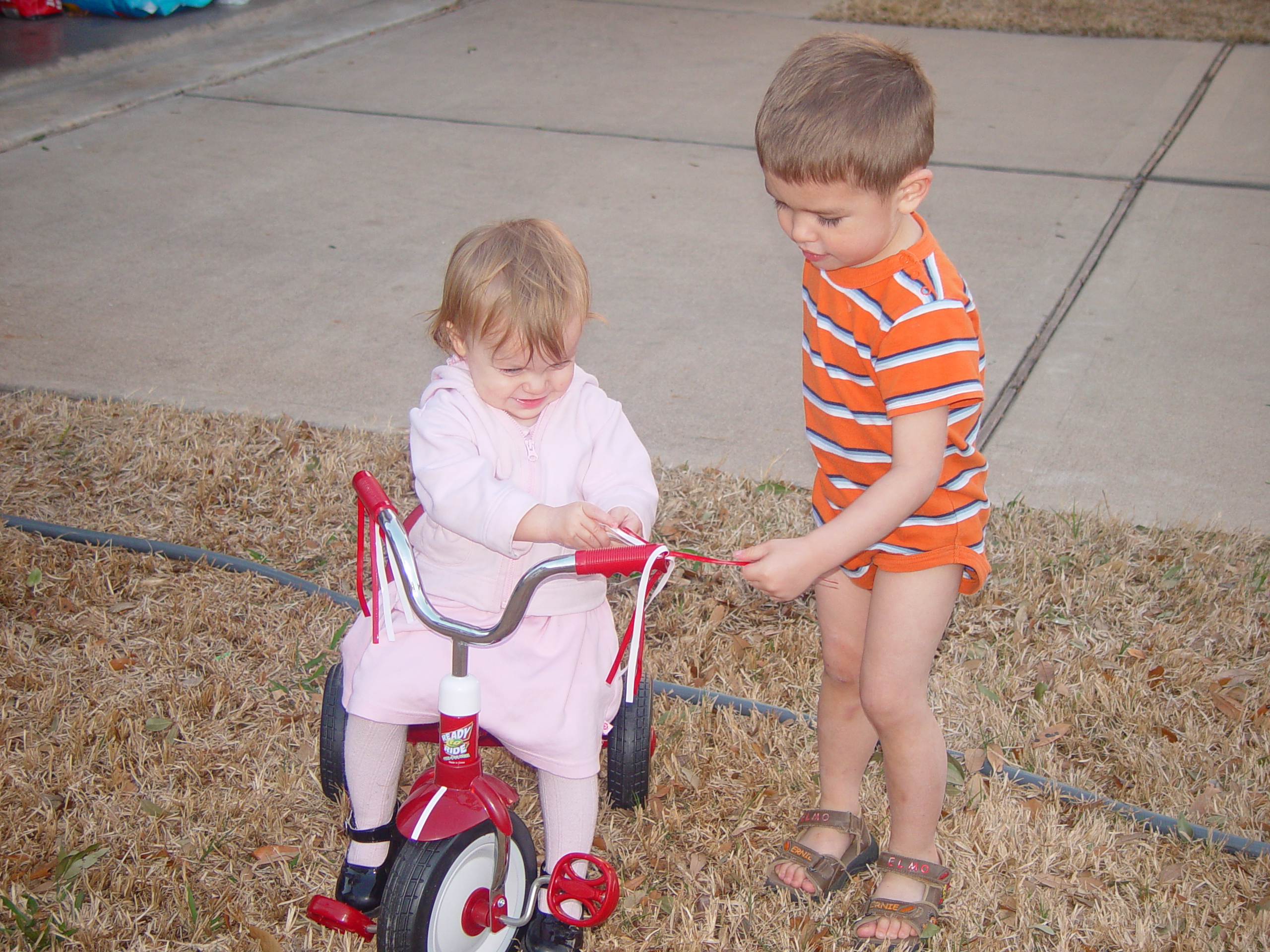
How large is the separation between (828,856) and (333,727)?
1013 mm

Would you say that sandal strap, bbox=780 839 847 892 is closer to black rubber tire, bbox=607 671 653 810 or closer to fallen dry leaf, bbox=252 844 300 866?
black rubber tire, bbox=607 671 653 810

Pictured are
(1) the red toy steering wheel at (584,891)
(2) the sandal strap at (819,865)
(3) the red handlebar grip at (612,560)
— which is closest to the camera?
(3) the red handlebar grip at (612,560)

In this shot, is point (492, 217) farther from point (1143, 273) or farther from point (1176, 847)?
point (1176, 847)

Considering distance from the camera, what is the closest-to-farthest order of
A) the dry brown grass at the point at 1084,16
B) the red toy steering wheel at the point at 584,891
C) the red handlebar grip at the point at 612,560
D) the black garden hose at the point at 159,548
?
the red handlebar grip at the point at 612,560 < the red toy steering wheel at the point at 584,891 < the black garden hose at the point at 159,548 < the dry brown grass at the point at 1084,16

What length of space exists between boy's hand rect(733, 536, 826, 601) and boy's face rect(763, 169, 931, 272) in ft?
1.51

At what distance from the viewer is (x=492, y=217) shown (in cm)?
542

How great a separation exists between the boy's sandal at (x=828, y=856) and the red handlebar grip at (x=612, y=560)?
0.99 metres

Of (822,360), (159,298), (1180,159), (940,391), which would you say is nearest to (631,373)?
(159,298)

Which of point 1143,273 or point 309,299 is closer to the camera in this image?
point 309,299

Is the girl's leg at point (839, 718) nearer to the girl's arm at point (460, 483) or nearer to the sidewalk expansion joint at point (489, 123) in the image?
the girl's arm at point (460, 483)

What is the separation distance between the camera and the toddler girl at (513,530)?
1945 mm

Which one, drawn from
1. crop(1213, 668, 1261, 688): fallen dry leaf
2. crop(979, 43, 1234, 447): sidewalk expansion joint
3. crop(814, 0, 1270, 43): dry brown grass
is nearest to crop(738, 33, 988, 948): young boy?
crop(1213, 668, 1261, 688): fallen dry leaf

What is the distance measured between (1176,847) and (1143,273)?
328 cm

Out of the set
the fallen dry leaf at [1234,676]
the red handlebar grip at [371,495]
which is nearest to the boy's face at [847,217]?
the red handlebar grip at [371,495]
